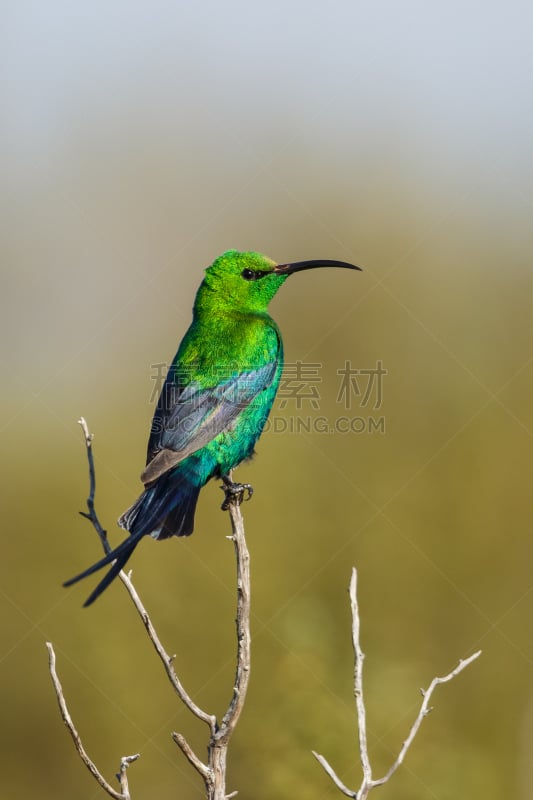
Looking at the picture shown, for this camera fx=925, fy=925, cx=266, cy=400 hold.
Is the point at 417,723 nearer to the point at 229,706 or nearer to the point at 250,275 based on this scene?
the point at 229,706

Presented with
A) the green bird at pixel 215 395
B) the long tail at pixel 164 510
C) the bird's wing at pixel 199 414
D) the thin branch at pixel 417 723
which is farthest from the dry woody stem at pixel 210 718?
the bird's wing at pixel 199 414

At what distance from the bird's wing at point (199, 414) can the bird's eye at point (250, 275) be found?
0.62 metres

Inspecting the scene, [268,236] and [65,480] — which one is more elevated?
[268,236]

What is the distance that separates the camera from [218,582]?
9.03 meters

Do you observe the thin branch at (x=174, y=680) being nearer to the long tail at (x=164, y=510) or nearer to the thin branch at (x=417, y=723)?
the thin branch at (x=417, y=723)

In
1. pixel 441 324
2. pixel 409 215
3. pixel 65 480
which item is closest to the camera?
pixel 65 480

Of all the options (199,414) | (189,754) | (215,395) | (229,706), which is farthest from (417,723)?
(215,395)

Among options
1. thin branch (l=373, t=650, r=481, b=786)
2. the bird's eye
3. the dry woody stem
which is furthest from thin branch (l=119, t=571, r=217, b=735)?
the bird's eye

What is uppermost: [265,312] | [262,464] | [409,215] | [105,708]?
[409,215]

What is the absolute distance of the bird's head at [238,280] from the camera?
19.7ft

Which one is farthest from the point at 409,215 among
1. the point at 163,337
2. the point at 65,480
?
the point at 65,480

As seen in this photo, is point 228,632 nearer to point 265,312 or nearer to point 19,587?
point 19,587

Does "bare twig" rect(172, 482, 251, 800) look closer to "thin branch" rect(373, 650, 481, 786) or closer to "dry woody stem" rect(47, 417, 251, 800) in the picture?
"dry woody stem" rect(47, 417, 251, 800)

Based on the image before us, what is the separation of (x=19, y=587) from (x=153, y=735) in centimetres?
206
